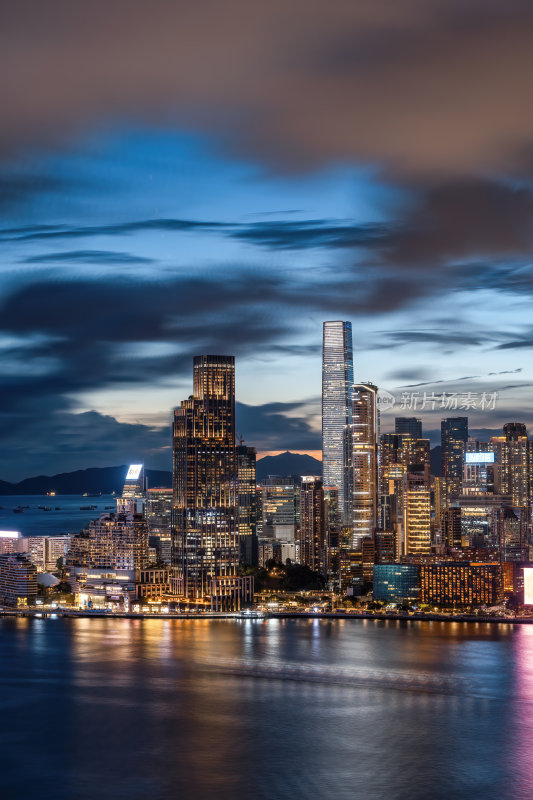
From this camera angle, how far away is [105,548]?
116 feet

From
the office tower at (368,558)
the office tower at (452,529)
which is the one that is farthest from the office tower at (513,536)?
the office tower at (368,558)

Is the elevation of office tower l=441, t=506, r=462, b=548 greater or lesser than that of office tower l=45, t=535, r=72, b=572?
greater

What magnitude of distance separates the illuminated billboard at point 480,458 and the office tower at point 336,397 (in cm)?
650

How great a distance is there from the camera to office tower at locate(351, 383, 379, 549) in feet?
161

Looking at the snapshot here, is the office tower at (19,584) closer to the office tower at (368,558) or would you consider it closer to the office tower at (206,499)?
the office tower at (206,499)

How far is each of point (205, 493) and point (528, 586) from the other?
10.0m

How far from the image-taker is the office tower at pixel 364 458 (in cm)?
4919

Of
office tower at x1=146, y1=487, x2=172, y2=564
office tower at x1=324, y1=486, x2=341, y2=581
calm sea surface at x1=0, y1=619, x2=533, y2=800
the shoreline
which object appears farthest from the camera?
office tower at x1=324, y1=486, x2=341, y2=581

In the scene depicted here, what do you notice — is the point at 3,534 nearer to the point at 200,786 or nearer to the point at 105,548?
the point at 105,548

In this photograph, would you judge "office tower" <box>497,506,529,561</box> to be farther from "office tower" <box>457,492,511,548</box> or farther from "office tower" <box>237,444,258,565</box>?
"office tower" <box>237,444,258,565</box>

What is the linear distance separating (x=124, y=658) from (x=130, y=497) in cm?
2577

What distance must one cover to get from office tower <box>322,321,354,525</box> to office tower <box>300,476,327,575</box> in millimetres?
14260

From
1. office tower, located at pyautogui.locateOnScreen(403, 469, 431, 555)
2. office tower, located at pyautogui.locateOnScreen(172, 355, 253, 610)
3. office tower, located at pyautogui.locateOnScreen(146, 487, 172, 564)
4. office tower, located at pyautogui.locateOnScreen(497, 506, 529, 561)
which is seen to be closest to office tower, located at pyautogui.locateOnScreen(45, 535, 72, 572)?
office tower, located at pyautogui.locateOnScreen(146, 487, 172, 564)

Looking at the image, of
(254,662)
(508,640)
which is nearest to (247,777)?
(254,662)
